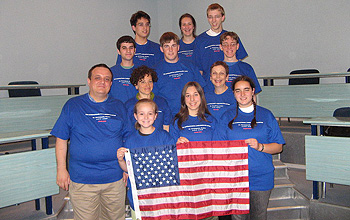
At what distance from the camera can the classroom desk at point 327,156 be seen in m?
3.73

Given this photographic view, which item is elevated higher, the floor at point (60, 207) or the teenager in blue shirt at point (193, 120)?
the teenager in blue shirt at point (193, 120)

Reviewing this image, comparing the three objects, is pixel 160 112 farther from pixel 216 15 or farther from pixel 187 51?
pixel 216 15

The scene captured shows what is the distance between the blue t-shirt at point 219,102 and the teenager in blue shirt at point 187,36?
4.05 ft

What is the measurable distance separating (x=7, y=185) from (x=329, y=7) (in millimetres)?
8372

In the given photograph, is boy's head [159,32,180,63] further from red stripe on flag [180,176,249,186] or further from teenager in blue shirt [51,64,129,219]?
red stripe on flag [180,176,249,186]

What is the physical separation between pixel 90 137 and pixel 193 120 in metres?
0.98

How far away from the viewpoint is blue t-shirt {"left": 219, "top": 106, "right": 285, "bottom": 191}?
2.88 metres

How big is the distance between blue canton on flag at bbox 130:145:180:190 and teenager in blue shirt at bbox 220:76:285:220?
570mm

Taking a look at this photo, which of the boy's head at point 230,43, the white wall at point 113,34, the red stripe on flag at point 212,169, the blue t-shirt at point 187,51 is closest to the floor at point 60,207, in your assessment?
the red stripe on flag at point 212,169

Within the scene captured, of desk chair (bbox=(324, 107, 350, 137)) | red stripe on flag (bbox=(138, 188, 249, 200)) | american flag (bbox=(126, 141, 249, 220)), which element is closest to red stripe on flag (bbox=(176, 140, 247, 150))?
american flag (bbox=(126, 141, 249, 220))

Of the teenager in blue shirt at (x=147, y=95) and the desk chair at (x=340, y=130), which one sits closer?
the teenager in blue shirt at (x=147, y=95)

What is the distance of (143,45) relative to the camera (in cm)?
446

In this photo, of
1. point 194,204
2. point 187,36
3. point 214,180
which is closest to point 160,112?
point 214,180

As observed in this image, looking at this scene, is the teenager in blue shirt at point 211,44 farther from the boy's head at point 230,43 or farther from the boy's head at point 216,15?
the boy's head at point 230,43
